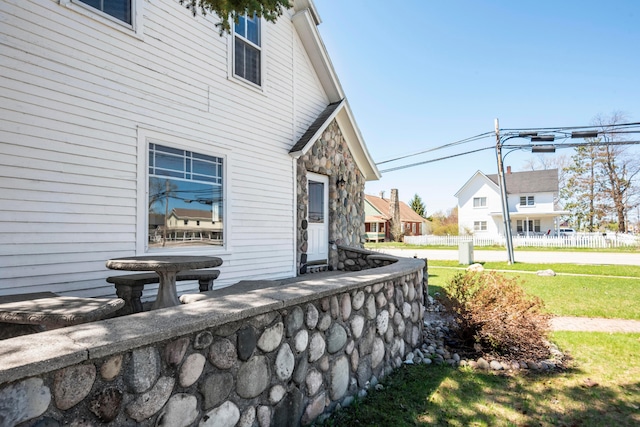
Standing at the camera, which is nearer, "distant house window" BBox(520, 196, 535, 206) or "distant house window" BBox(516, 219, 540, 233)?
"distant house window" BBox(520, 196, 535, 206)

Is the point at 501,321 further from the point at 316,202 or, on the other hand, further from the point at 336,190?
the point at 336,190

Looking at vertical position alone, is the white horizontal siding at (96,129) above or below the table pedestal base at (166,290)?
above

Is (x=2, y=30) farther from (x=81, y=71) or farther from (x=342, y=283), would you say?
(x=342, y=283)

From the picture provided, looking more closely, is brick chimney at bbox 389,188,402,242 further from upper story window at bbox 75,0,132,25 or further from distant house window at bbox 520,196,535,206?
upper story window at bbox 75,0,132,25

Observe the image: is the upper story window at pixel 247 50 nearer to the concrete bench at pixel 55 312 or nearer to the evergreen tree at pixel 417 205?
the concrete bench at pixel 55 312

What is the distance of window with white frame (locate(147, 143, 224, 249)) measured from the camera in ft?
16.7

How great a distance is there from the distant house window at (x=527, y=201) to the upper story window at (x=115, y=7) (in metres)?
38.3

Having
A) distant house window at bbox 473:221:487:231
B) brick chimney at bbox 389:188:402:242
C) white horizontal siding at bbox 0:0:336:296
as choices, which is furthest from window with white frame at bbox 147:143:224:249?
Answer: distant house window at bbox 473:221:487:231

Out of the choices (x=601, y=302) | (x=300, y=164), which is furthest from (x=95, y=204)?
(x=601, y=302)

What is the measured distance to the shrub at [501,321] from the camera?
14.6 ft

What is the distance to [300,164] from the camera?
7633mm

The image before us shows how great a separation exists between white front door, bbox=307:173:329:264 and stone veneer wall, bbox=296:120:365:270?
0.12 m

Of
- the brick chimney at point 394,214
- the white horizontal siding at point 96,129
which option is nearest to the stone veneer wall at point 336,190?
the white horizontal siding at point 96,129

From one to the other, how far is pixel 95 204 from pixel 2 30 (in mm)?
2048
